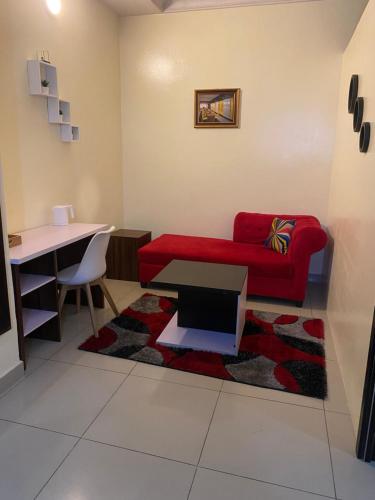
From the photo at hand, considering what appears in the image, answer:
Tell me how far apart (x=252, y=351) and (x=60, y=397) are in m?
1.31

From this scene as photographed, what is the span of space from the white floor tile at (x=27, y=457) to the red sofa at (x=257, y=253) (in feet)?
6.97

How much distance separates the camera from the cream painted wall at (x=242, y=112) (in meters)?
3.75

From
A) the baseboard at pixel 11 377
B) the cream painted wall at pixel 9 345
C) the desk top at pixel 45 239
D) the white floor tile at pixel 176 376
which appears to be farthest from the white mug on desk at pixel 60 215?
the white floor tile at pixel 176 376

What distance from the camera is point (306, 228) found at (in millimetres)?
3270

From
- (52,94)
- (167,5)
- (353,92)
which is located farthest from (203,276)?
(167,5)

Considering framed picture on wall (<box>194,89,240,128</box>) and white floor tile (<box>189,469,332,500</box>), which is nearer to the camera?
white floor tile (<box>189,469,332,500</box>)

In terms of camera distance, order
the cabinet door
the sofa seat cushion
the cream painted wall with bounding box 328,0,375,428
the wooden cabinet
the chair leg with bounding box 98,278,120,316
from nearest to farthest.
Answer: the cream painted wall with bounding box 328,0,375,428 → the cabinet door → the chair leg with bounding box 98,278,120,316 → the sofa seat cushion → the wooden cabinet

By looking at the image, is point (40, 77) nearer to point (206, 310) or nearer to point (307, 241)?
point (206, 310)

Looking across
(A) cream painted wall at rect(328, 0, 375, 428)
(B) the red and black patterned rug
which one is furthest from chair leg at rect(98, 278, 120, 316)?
(A) cream painted wall at rect(328, 0, 375, 428)

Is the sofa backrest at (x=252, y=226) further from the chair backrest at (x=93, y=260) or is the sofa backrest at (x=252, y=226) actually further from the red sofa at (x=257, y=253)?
the chair backrest at (x=93, y=260)

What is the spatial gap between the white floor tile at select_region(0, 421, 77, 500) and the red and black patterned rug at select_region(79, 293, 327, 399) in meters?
0.79

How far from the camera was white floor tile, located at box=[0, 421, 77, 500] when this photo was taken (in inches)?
58.9

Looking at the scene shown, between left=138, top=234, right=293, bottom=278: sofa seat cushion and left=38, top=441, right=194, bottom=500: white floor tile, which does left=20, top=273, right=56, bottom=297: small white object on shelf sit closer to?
left=38, top=441, right=194, bottom=500: white floor tile

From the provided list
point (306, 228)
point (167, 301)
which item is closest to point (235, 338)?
point (167, 301)
